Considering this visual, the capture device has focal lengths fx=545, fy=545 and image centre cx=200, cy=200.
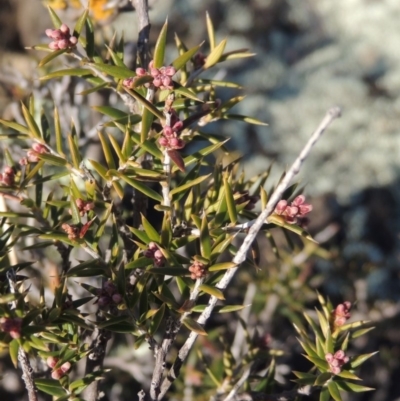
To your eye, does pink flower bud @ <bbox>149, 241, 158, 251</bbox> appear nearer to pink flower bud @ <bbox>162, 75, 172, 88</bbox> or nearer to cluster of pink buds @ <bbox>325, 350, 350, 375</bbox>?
pink flower bud @ <bbox>162, 75, 172, 88</bbox>

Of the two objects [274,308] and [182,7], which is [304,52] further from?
[274,308]

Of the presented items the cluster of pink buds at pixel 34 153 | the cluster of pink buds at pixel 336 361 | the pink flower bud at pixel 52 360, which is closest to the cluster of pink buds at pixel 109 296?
the pink flower bud at pixel 52 360

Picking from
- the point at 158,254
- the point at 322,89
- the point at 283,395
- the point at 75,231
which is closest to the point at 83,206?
the point at 75,231

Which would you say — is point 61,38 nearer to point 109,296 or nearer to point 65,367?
point 109,296

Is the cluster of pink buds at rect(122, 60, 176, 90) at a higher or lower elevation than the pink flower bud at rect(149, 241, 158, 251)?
higher

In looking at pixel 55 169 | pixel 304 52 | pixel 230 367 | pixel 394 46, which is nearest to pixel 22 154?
pixel 55 169

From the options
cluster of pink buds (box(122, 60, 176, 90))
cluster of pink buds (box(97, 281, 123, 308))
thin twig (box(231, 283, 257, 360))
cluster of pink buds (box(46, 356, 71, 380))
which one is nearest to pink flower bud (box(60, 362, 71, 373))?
cluster of pink buds (box(46, 356, 71, 380))

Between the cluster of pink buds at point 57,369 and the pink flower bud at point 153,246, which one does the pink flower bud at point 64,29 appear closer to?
the pink flower bud at point 153,246
